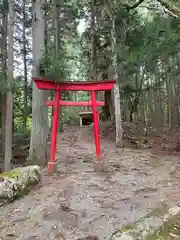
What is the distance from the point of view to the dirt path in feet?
13.7

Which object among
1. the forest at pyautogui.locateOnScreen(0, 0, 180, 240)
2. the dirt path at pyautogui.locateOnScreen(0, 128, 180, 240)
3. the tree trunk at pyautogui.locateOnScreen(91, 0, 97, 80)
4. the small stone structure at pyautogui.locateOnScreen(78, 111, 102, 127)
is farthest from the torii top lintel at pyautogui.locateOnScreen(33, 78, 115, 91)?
the small stone structure at pyautogui.locateOnScreen(78, 111, 102, 127)

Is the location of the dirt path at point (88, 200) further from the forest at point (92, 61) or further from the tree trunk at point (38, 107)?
the forest at point (92, 61)

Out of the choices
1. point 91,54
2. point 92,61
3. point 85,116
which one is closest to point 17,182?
point 92,61

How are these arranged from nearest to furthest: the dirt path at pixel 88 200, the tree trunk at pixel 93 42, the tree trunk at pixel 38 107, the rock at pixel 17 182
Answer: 1. the dirt path at pixel 88 200
2. the rock at pixel 17 182
3. the tree trunk at pixel 38 107
4. the tree trunk at pixel 93 42

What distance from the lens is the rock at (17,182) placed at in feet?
16.9

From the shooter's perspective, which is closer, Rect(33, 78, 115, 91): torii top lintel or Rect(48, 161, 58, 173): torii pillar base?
Rect(48, 161, 58, 173): torii pillar base

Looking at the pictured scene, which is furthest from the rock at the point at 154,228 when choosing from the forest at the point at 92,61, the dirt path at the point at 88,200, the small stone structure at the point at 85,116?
the small stone structure at the point at 85,116

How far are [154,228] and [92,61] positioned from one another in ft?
37.7

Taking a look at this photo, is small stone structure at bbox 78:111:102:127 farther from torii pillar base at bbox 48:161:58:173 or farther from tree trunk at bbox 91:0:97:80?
torii pillar base at bbox 48:161:58:173

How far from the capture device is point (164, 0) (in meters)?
5.54

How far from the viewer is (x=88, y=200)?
5289mm

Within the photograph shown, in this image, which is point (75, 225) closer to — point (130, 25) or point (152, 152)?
point (152, 152)

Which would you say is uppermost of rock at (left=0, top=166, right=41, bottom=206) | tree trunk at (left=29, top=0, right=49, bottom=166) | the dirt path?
tree trunk at (left=29, top=0, right=49, bottom=166)

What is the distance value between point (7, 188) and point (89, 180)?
2.08m
